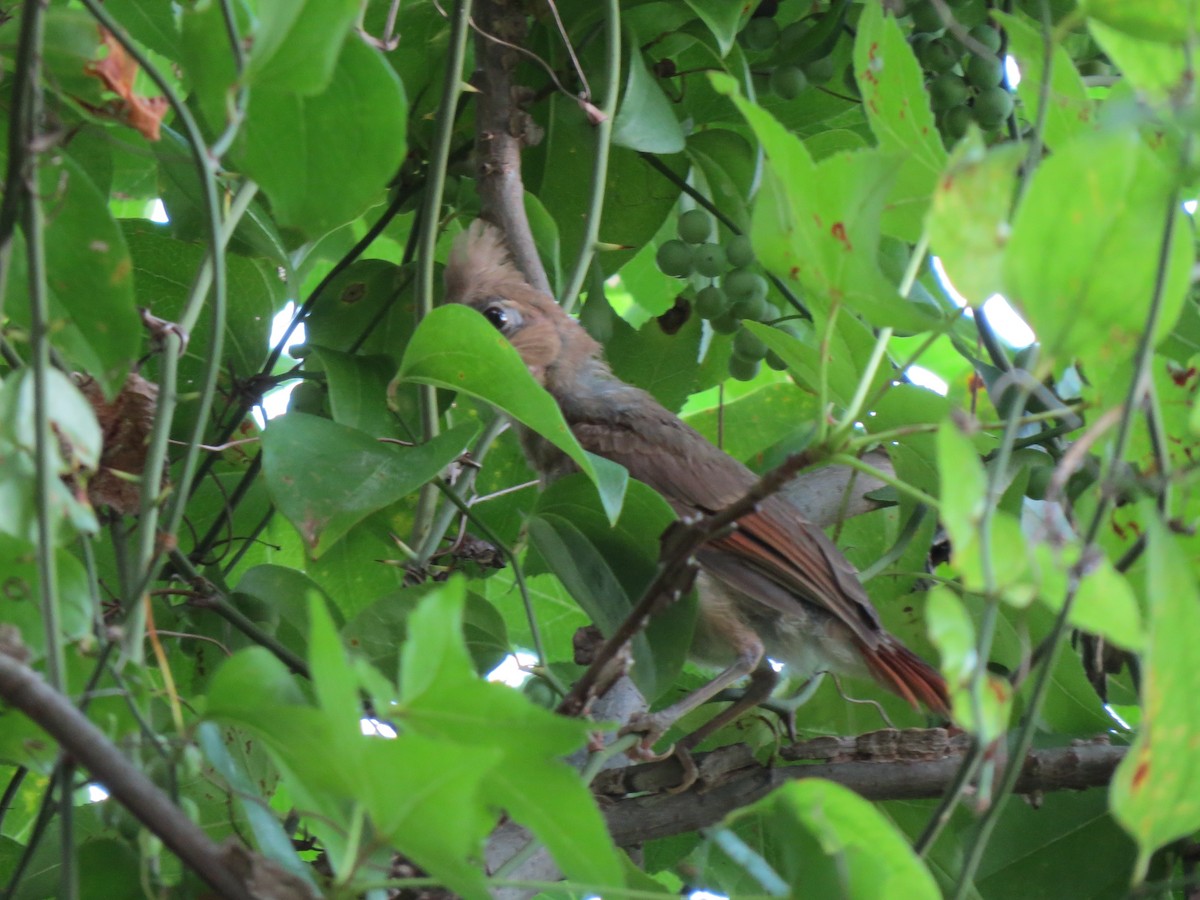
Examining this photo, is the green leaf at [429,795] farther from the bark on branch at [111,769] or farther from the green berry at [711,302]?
the green berry at [711,302]

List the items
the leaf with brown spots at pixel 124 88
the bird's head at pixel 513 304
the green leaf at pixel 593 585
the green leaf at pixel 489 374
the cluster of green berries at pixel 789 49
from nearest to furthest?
the leaf with brown spots at pixel 124 88, the green leaf at pixel 489 374, the green leaf at pixel 593 585, the cluster of green berries at pixel 789 49, the bird's head at pixel 513 304

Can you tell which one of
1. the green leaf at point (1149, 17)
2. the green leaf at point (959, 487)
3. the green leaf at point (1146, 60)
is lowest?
the green leaf at point (959, 487)

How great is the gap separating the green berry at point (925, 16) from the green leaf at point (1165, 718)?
5.02ft

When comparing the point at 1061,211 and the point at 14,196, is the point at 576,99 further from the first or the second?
the point at 1061,211

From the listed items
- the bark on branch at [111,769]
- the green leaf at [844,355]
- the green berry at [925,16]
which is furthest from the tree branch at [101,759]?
the green berry at [925,16]

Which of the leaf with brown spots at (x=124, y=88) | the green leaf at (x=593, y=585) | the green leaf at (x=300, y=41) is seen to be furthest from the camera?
the green leaf at (x=593, y=585)

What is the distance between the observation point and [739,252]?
7.91 ft

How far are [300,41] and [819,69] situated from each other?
1440 millimetres

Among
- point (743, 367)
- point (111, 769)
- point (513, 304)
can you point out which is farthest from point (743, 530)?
point (111, 769)

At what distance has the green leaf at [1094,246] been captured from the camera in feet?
2.66

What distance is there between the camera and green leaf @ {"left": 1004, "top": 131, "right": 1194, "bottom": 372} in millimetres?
810

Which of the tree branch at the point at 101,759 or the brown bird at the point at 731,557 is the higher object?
the tree branch at the point at 101,759

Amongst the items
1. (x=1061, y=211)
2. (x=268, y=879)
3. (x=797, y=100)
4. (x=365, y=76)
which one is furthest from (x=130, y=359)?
(x=797, y=100)

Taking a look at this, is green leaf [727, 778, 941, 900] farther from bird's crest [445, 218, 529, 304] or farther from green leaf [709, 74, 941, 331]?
bird's crest [445, 218, 529, 304]
